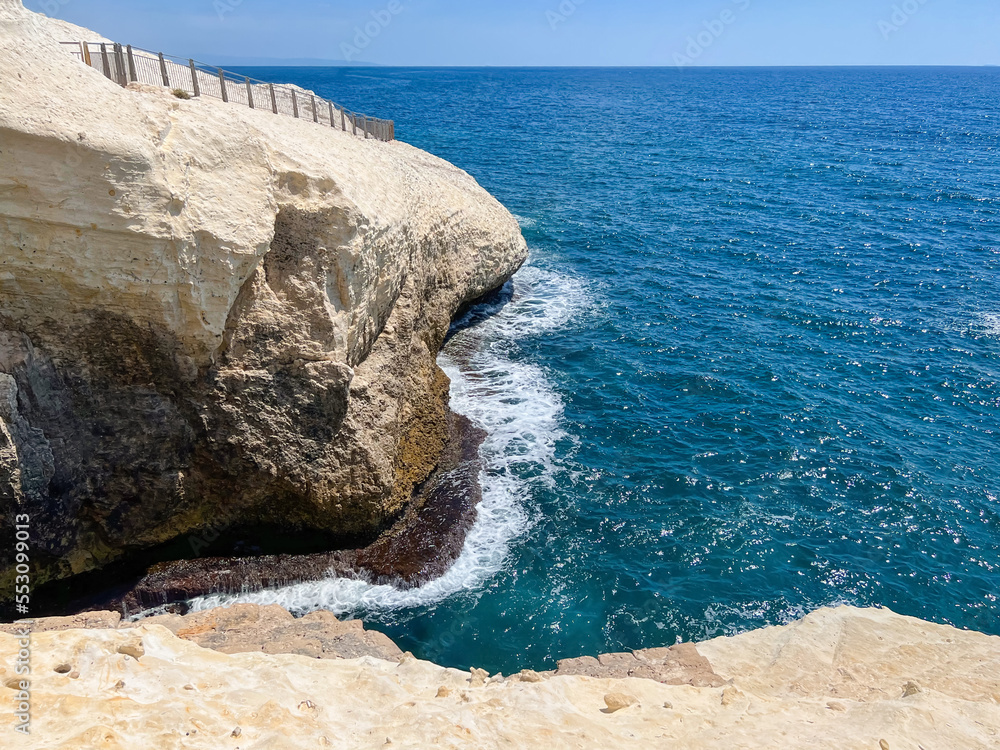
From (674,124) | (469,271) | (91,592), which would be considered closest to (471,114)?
(674,124)

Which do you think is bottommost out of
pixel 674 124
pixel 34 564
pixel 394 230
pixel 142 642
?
pixel 34 564

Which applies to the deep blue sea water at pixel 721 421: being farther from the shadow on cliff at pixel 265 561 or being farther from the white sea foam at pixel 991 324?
the shadow on cliff at pixel 265 561

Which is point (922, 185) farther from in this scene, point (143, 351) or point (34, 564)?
point (34, 564)

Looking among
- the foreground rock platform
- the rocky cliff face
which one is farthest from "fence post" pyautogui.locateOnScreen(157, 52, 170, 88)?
the foreground rock platform

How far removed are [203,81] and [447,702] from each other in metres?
20.6

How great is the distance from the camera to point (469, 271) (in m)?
28.0

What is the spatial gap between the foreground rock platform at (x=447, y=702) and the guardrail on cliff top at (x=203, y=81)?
14453mm

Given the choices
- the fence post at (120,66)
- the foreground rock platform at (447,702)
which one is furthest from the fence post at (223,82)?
the foreground rock platform at (447,702)

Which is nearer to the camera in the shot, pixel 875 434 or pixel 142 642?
pixel 142 642

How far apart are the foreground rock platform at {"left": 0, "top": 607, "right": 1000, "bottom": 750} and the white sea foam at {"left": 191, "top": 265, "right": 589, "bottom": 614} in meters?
3.63

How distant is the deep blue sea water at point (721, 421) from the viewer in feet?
56.4

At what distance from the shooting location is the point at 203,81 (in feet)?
70.9

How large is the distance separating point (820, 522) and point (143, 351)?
1919cm

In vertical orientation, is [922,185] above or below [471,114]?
below
